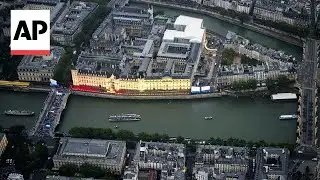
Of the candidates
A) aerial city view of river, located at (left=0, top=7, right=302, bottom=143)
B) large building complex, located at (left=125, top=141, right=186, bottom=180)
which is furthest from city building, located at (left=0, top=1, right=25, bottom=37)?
large building complex, located at (left=125, top=141, right=186, bottom=180)

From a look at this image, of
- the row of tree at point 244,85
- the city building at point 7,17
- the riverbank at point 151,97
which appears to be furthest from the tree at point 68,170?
the city building at point 7,17

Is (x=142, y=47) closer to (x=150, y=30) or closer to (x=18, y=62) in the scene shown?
(x=150, y=30)

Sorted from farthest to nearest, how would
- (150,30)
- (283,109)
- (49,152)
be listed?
(150,30) → (283,109) → (49,152)

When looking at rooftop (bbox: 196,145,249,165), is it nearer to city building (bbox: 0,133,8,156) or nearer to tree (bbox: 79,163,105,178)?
tree (bbox: 79,163,105,178)

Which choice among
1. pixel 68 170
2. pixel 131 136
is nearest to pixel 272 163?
pixel 131 136

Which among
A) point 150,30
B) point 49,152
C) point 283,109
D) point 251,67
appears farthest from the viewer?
point 150,30

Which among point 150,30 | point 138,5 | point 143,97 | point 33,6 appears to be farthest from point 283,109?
point 33,6
